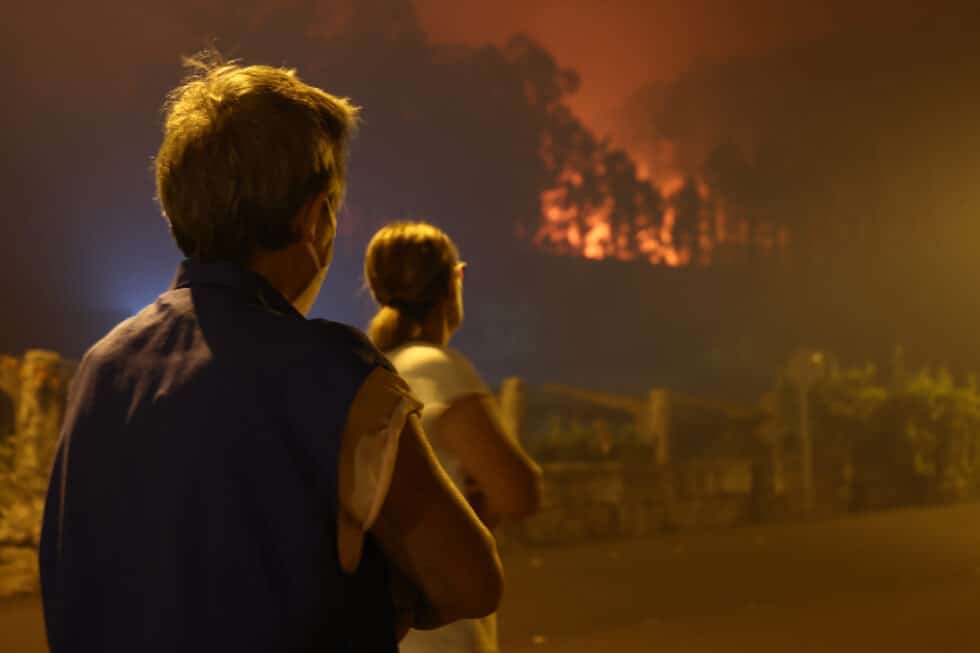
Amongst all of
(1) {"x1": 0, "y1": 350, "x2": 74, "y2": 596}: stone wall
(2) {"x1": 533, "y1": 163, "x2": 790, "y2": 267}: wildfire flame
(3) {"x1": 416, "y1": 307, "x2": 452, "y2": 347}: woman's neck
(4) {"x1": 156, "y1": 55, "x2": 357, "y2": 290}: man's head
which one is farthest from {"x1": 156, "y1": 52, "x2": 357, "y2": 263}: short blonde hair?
(2) {"x1": 533, "y1": 163, "x2": 790, "y2": 267}: wildfire flame

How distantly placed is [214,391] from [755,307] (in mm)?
27664

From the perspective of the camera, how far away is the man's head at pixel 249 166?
55.9 inches

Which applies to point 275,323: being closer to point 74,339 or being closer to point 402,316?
point 402,316

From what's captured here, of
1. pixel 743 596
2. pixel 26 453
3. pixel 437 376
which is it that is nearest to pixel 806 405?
pixel 743 596

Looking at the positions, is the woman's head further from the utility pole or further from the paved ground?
the utility pole

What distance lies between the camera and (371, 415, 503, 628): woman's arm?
4.42 ft

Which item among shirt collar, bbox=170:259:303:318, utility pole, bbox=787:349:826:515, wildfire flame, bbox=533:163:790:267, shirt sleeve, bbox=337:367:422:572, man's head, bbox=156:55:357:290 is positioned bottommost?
utility pole, bbox=787:349:826:515

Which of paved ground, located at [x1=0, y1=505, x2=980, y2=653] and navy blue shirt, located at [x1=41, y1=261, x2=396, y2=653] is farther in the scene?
paved ground, located at [x1=0, y1=505, x2=980, y2=653]

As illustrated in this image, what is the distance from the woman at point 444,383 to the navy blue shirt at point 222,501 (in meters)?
0.98

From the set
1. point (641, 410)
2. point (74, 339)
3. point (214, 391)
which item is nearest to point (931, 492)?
point (641, 410)

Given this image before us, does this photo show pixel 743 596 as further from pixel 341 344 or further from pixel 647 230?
pixel 647 230

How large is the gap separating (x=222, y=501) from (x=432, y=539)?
24 centimetres

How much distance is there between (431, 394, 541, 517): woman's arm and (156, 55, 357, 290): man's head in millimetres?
940

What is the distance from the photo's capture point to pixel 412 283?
106 inches
